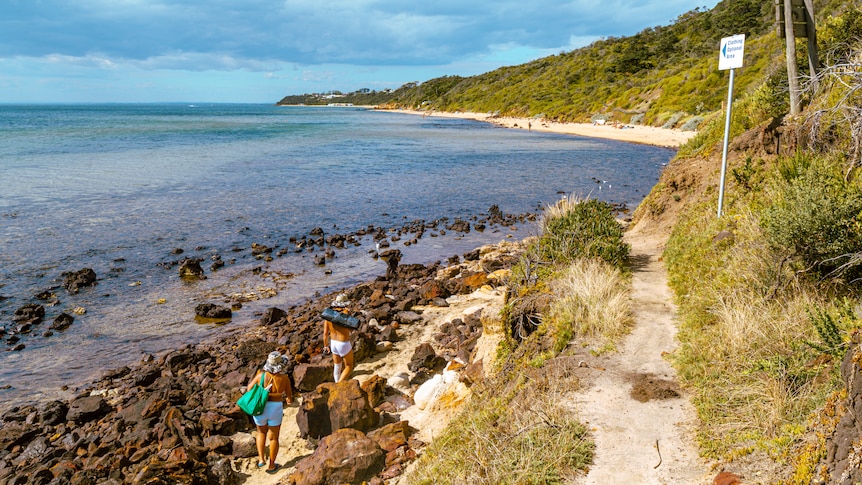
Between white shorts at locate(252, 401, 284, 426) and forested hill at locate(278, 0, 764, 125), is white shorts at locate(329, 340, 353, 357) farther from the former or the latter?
forested hill at locate(278, 0, 764, 125)

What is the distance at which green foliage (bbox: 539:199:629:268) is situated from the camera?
1105 cm

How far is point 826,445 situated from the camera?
14.0 feet

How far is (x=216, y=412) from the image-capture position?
30.6 feet

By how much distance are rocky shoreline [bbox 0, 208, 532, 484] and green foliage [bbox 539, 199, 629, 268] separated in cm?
237

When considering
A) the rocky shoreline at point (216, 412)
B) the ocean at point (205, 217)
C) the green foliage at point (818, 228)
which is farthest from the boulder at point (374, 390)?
the green foliage at point (818, 228)

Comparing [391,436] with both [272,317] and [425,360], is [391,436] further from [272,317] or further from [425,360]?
[272,317]

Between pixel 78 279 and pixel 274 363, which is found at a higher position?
pixel 274 363

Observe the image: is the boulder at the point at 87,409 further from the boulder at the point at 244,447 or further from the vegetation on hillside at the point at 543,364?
the vegetation on hillside at the point at 543,364

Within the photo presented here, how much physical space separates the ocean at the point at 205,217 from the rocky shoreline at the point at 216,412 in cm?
134

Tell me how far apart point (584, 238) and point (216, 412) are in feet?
25.8

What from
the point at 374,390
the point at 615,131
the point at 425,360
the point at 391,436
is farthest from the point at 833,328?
the point at 615,131

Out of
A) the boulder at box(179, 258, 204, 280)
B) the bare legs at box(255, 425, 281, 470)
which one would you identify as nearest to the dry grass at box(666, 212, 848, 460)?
the bare legs at box(255, 425, 281, 470)

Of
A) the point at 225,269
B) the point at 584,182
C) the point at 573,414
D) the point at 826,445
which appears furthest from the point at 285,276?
the point at 584,182

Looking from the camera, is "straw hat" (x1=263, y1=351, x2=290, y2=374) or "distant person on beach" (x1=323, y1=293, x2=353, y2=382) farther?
"distant person on beach" (x1=323, y1=293, x2=353, y2=382)
